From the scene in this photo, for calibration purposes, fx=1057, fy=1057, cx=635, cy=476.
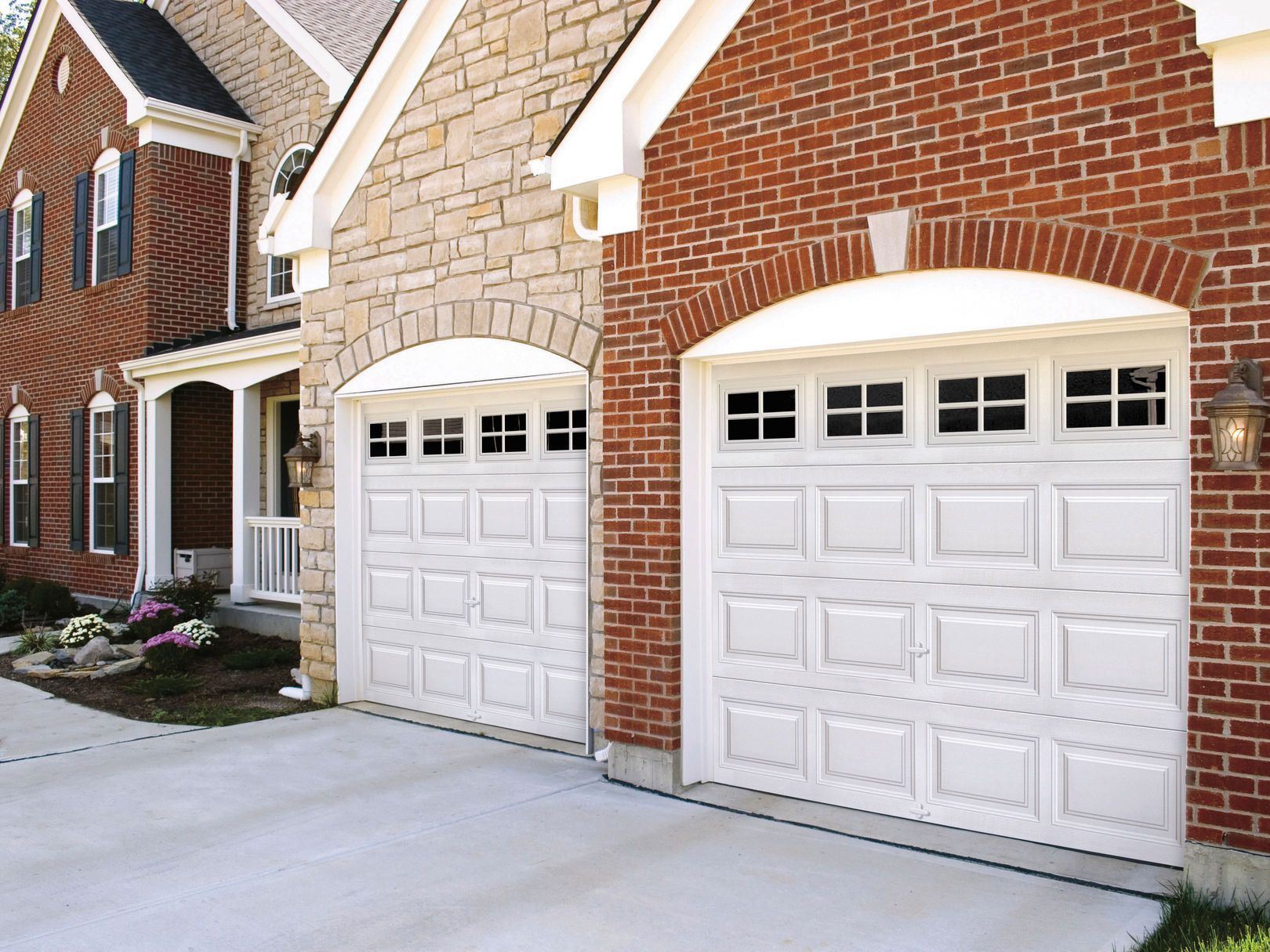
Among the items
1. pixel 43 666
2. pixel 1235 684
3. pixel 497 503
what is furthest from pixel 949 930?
pixel 43 666

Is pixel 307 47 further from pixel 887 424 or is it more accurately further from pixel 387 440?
pixel 887 424

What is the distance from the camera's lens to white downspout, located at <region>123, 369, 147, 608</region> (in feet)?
47.7

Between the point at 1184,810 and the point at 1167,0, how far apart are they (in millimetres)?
3778

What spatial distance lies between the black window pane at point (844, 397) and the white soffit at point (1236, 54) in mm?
2274

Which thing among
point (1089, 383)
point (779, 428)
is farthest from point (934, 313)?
point (779, 428)

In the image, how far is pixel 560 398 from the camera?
313 inches

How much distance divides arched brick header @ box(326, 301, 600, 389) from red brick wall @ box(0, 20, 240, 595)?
6.78 meters

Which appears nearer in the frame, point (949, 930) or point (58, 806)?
point (949, 930)

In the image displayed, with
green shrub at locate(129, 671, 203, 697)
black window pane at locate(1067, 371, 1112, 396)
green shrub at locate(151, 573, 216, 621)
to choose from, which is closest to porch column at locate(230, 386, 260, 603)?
green shrub at locate(151, 573, 216, 621)

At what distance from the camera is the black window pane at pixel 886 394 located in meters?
6.07

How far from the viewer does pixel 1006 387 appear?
18.7 feet

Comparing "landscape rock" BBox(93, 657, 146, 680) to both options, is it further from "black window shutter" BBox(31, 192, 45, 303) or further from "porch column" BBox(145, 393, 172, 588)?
"black window shutter" BBox(31, 192, 45, 303)

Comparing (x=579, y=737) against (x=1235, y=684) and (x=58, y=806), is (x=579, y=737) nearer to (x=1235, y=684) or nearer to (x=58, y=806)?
(x=58, y=806)

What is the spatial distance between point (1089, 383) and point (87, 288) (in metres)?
15.0
